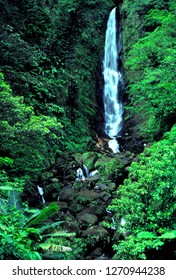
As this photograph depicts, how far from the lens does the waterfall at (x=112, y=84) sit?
20.9m

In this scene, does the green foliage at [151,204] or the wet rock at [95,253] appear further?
the wet rock at [95,253]

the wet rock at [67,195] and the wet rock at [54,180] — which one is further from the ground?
the wet rock at [54,180]

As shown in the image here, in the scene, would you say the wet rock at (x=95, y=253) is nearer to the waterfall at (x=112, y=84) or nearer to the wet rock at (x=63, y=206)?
the wet rock at (x=63, y=206)

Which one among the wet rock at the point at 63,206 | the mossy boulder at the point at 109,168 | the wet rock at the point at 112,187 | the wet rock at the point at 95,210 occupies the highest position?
the mossy boulder at the point at 109,168

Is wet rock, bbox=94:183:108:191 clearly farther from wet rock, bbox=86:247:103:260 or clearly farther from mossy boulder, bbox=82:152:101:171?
wet rock, bbox=86:247:103:260

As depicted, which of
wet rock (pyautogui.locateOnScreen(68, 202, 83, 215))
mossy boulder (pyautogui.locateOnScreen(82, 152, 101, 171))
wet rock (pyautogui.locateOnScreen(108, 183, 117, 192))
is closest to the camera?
wet rock (pyautogui.locateOnScreen(68, 202, 83, 215))

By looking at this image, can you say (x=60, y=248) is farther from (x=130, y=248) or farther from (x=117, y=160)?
(x=117, y=160)

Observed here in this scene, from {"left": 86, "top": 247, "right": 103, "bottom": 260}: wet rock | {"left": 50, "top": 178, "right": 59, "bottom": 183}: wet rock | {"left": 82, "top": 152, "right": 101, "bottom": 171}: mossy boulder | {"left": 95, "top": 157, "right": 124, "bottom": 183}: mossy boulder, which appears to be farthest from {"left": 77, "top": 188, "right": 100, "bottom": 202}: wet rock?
{"left": 86, "top": 247, "right": 103, "bottom": 260}: wet rock

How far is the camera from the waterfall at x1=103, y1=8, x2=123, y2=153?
2087cm

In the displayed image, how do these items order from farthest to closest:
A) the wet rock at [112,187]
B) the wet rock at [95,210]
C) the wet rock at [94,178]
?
the wet rock at [94,178] → the wet rock at [112,187] → the wet rock at [95,210]

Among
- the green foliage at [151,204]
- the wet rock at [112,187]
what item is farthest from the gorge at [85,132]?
the wet rock at [112,187]

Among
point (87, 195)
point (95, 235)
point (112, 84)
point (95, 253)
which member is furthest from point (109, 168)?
point (112, 84)

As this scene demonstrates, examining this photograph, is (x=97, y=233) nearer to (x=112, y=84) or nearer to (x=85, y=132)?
(x=85, y=132)
